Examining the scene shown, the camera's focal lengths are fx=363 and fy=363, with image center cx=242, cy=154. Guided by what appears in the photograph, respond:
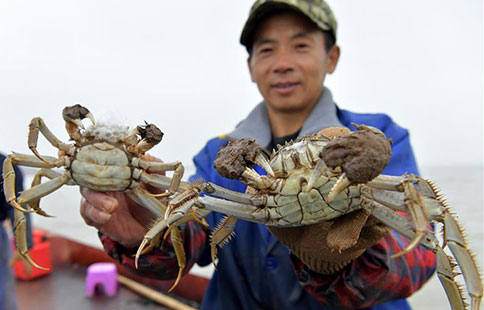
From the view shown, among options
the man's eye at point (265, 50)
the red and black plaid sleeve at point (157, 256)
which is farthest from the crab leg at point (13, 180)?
the man's eye at point (265, 50)

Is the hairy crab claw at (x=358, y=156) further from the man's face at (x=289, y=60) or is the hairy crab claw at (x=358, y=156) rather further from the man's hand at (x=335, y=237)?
the man's face at (x=289, y=60)

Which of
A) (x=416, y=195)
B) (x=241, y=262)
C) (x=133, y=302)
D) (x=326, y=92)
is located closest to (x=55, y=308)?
(x=133, y=302)

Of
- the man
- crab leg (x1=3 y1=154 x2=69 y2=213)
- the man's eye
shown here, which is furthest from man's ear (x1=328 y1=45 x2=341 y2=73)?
crab leg (x1=3 y1=154 x2=69 y2=213)

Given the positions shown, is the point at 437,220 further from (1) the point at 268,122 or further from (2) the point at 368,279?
(1) the point at 268,122

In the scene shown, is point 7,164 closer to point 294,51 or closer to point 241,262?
point 241,262

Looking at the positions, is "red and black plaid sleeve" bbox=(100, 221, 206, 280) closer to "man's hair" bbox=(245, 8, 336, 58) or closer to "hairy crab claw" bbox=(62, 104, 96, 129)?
"hairy crab claw" bbox=(62, 104, 96, 129)

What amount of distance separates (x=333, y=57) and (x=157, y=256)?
5.23ft

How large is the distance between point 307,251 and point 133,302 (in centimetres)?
362

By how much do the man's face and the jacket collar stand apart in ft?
0.30

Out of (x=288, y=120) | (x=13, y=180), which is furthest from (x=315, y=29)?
(x=13, y=180)

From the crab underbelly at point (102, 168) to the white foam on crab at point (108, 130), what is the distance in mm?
30

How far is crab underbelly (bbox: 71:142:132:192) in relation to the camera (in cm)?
122

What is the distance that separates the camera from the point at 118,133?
1295 mm

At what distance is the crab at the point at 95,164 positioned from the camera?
123cm
